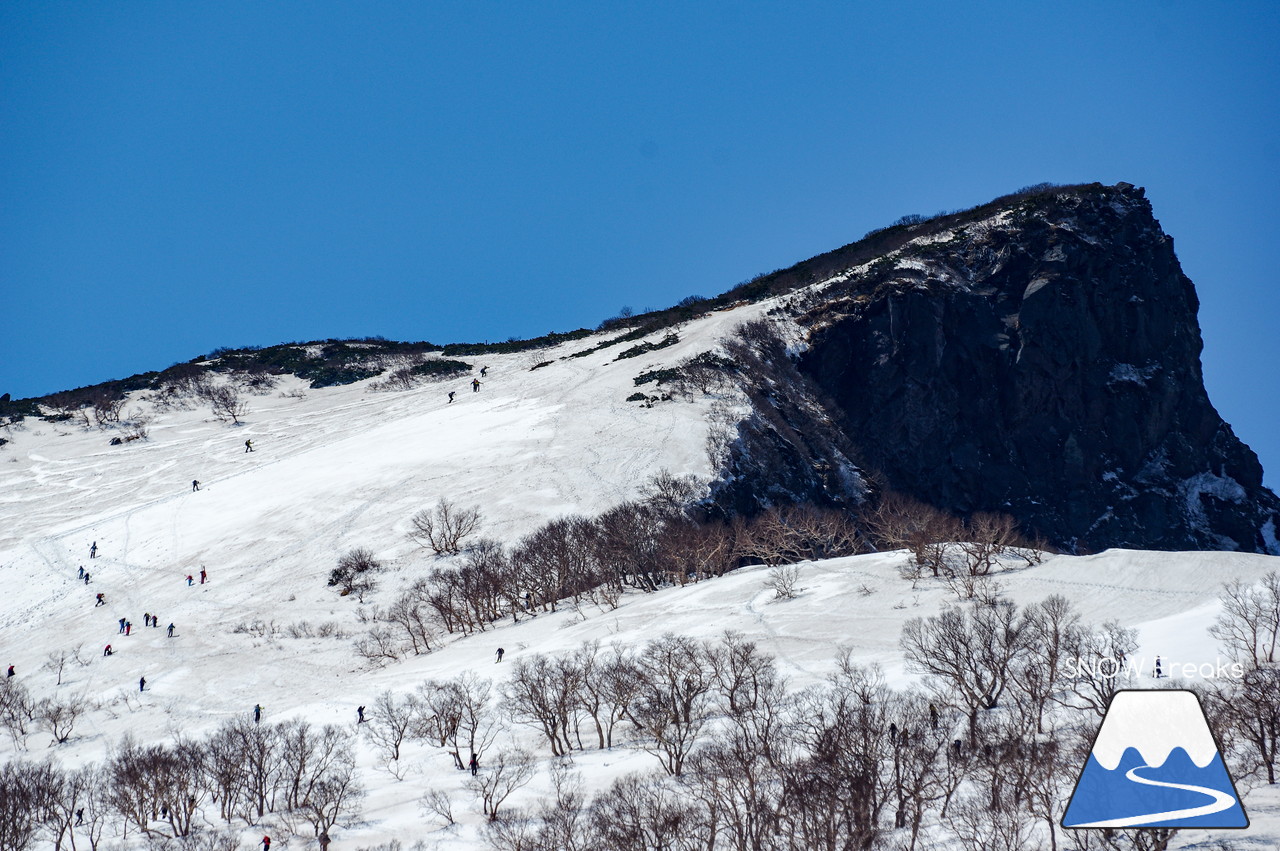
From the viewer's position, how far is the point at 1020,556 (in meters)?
63.1

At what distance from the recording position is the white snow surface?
49344mm

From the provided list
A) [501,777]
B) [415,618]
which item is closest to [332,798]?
[501,777]

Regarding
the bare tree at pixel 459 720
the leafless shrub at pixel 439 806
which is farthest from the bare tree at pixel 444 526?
the leafless shrub at pixel 439 806

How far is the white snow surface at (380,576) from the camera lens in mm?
49344

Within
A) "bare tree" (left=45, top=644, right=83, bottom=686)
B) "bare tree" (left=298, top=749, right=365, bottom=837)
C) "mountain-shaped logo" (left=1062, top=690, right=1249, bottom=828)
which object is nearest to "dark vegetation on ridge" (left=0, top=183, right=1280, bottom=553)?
"bare tree" (left=45, top=644, right=83, bottom=686)

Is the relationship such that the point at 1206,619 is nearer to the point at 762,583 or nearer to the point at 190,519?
the point at 762,583

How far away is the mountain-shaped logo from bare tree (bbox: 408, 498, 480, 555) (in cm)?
6537

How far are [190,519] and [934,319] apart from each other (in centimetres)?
9855

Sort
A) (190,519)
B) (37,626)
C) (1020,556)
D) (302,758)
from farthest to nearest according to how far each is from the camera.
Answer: (190,519) → (37,626) → (1020,556) → (302,758)

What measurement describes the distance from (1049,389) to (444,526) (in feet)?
294

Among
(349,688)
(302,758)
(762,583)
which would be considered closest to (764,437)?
(762,583)

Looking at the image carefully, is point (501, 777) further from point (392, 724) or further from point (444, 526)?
point (444, 526)

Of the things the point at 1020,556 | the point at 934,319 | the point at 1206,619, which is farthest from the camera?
the point at 934,319

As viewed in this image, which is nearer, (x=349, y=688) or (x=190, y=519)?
(x=349, y=688)
